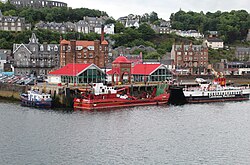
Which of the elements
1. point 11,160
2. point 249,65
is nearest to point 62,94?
point 11,160

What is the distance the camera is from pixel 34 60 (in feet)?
325

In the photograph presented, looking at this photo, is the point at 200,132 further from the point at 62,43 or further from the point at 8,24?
the point at 8,24

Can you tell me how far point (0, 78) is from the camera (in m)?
86.2

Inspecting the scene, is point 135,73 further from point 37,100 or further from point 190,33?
point 190,33

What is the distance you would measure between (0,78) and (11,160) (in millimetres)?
49563

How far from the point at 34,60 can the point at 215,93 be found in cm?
3768

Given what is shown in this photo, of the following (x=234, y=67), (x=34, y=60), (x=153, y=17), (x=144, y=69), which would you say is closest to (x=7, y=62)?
(x=34, y=60)

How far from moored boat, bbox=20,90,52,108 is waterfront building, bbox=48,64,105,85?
20.3ft

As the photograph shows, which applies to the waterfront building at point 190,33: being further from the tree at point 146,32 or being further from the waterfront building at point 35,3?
the waterfront building at point 35,3

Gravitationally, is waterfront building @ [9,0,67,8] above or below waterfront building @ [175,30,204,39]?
above

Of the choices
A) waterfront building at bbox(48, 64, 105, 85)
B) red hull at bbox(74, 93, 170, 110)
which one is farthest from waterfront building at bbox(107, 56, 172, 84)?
red hull at bbox(74, 93, 170, 110)

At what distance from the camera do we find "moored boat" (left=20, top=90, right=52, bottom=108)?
64.9 meters

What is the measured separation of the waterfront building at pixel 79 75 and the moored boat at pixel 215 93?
12278 millimetres

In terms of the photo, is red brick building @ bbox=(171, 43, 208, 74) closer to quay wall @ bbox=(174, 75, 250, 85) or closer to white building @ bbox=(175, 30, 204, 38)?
quay wall @ bbox=(174, 75, 250, 85)
